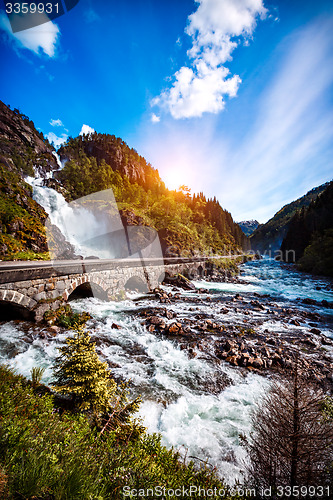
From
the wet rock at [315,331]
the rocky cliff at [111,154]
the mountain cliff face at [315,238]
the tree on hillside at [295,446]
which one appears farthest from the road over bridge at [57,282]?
the rocky cliff at [111,154]

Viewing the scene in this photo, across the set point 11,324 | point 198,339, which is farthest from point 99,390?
point 11,324

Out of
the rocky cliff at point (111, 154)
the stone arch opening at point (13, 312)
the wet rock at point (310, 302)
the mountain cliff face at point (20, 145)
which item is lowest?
the wet rock at point (310, 302)

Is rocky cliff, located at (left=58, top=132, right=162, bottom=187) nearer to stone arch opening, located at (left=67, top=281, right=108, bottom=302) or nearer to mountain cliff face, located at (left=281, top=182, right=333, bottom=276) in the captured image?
mountain cliff face, located at (left=281, top=182, right=333, bottom=276)

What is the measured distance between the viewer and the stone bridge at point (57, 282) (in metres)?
7.79

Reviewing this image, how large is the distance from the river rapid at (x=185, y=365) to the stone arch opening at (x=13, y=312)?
35 centimetres

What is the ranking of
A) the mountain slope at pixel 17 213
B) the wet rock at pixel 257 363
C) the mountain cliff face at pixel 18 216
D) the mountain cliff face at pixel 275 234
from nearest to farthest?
the wet rock at pixel 257 363, the mountain cliff face at pixel 18 216, the mountain slope at pixel 17 213, the mountain cliff face at pixel 275 234

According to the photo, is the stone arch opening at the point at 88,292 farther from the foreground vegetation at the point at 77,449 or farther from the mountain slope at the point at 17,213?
the foreground vegetation at the point at 77,449

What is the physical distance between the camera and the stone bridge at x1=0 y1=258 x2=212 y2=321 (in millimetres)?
7793

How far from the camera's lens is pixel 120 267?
15.0 m

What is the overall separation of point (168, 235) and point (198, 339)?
3056 cm

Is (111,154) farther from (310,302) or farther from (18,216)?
(310,302)

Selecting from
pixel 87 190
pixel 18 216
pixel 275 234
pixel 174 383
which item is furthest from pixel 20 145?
pixel 275 234
